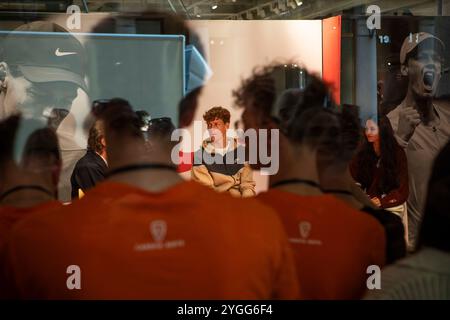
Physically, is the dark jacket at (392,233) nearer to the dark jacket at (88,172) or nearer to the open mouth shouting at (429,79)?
the open mouth shouting at (429,79)

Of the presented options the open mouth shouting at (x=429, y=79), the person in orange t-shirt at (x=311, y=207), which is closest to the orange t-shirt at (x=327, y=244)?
the person in orange t-shirt at (x=311, y=207)

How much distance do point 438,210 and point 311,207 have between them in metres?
0.34

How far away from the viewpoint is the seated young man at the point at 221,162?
1.66 metres

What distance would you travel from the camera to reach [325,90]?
168 centimetres

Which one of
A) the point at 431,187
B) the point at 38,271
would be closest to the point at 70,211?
the point at 38,271

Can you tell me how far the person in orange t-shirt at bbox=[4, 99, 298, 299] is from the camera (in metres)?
1.31

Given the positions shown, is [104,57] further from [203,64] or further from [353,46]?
[353,46]

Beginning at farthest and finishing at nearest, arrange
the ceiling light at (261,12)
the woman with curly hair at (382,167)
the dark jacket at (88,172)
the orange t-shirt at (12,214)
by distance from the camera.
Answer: the ceiling light at (261,12)
the woman with curly hair at (382,167)
the dark jacket at (88,172)
the orange t-shirt at (12,214)

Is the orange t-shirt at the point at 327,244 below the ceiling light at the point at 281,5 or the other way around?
below

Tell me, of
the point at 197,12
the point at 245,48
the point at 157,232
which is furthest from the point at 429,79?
the point at 157,232

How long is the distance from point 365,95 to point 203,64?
604mm

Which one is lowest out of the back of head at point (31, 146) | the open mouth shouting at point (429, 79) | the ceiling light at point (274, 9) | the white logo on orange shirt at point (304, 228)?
the white logo on orange shirt at point (304, 228)

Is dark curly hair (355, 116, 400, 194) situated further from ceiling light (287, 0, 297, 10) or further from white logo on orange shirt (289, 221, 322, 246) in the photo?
ceiling light (287, 0, 297, 10)

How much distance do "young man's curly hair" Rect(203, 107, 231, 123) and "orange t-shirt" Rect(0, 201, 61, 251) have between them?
482mm
